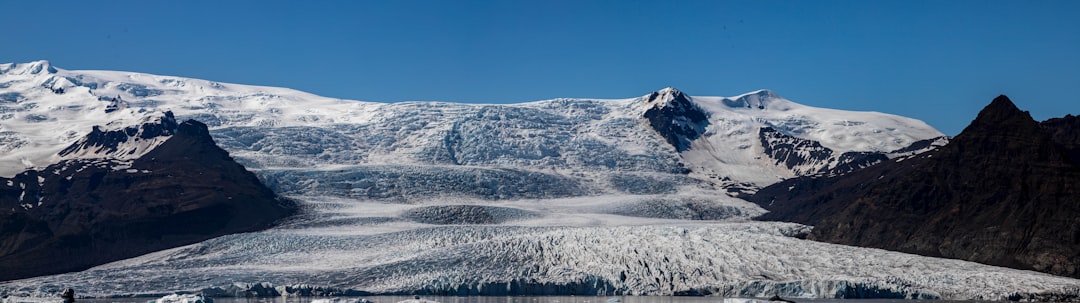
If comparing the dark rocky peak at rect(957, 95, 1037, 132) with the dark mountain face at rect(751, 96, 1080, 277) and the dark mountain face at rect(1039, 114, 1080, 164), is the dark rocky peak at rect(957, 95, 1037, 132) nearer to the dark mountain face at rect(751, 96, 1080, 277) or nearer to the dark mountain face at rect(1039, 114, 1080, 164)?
the dark mountain face at rect(751, 96, 1080, 277)

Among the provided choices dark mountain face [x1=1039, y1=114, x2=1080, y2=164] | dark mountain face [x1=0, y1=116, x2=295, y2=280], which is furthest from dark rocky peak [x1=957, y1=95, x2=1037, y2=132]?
dark mountain face [x1=0, y1=116, x2=295, y2=280]

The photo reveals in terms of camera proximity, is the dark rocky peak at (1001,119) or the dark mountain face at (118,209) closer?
the dark rocky peak at (1001,119)

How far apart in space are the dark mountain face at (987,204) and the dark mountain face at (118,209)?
266 feet

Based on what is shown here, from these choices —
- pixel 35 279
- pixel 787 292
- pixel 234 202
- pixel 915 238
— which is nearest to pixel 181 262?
pixel 35 279

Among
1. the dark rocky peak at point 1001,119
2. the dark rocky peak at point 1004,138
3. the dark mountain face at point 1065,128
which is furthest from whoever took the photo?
the dark mountain face at point 1065,128

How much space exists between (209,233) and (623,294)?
7530 cm

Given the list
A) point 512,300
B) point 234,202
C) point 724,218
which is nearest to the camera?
point 512,300

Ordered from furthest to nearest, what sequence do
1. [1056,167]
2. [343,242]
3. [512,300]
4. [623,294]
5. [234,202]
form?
[234,202], [343,242], [1056,167], [623,294], [512,300]

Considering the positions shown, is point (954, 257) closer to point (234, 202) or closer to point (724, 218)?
point (724, 218)

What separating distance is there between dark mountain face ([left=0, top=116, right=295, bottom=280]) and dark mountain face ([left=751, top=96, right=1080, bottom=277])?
81201 millimetres

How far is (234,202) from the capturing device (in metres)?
179

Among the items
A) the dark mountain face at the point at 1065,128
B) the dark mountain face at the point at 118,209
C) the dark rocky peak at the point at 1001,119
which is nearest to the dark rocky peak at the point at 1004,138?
the dark rocky peak at the point at 1001,119

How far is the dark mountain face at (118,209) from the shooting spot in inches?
5787

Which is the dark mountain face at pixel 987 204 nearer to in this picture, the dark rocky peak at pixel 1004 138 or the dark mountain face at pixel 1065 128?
the dark rocky peak at pixel 1004 138
